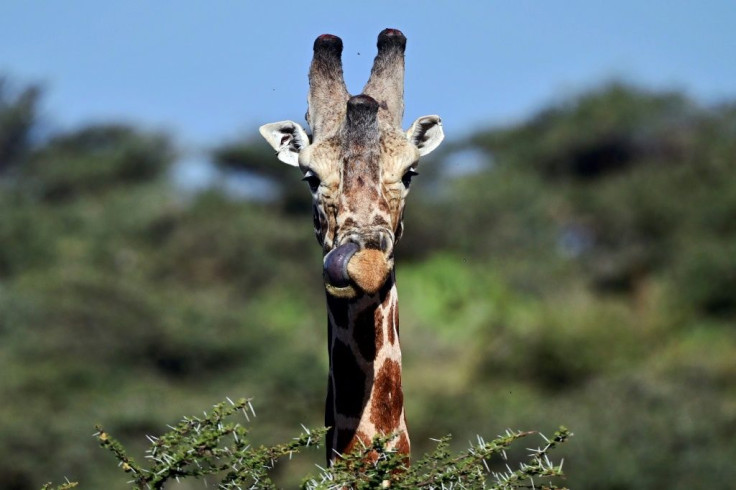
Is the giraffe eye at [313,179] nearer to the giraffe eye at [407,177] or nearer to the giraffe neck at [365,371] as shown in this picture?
the giraffe eye at [407,177]

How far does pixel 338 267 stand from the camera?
4.89 m

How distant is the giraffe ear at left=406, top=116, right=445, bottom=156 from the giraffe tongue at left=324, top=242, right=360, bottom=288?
→ 1.24 metres

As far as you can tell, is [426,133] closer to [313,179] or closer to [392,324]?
[313,179]

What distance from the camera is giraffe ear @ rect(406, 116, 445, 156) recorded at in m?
6.10

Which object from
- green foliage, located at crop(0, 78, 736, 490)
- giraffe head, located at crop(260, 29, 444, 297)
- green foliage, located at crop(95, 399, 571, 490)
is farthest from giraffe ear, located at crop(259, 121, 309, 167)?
green foliage, located at crop(0, 78, 736, 490)

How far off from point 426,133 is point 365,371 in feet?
3.81

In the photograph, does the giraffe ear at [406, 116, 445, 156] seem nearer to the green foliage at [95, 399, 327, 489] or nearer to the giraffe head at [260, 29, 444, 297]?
the giraffe head at [260, 29, 444, 297]

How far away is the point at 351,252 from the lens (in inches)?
195

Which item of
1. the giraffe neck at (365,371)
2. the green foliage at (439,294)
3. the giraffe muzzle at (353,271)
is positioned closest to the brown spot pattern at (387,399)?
the giraffe neck at (365,371)

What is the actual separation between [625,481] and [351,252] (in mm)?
16035

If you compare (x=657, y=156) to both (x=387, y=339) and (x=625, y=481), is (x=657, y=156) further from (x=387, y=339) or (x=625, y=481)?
(x=387, y=339)

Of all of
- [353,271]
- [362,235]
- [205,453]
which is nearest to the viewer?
[205,453]

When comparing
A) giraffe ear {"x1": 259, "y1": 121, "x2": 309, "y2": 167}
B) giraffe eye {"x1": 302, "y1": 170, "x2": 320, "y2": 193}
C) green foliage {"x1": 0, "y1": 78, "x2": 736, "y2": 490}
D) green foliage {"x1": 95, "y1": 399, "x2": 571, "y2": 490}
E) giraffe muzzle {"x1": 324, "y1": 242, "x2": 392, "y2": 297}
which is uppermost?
green foliage {"x1": 0, "y1": 78, "x2": 736, "y2": 490}

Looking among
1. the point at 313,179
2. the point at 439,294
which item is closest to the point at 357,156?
the point at 313,179
